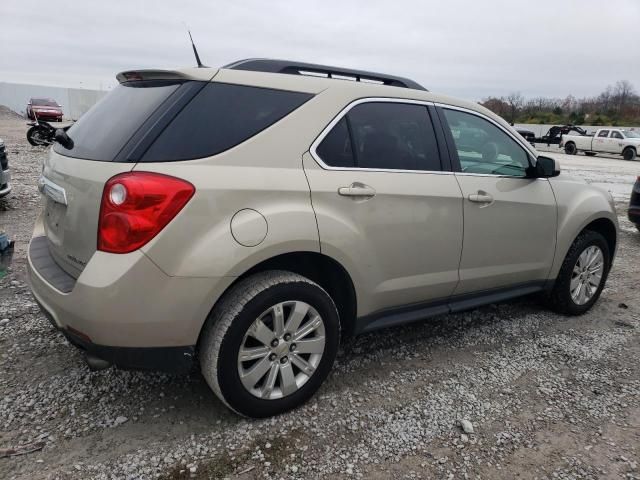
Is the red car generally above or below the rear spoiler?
below

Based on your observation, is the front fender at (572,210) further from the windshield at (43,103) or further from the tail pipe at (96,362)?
the windshield at (43,103)

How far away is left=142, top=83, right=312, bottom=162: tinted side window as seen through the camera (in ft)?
7.47

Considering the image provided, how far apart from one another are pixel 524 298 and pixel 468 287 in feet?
5.30

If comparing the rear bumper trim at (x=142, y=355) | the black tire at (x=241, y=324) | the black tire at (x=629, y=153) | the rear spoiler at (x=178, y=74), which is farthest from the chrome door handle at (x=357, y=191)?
the black tire at (x=629, y=153)

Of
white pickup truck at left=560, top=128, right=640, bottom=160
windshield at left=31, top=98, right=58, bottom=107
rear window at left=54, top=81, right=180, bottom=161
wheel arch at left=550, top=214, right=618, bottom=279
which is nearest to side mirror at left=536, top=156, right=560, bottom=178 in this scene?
wheel arch at left=550, top=214, right=618, bottom=279

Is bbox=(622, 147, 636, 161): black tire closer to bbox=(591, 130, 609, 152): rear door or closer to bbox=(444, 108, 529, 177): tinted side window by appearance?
bbox=(591, 130, 609, 152): rear door

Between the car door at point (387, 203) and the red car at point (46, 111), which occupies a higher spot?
the car door at point (387, 203)

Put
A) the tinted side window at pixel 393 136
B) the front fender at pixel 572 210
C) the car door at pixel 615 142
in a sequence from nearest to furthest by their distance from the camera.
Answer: the tinted side window at pixel 393 136
the front fender at pixel 572 210
the car door at pixel 615 142

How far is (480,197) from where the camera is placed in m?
3.28

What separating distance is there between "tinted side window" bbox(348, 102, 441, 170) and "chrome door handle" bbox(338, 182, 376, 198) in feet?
0.46

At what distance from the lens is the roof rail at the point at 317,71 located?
2723 millimetres

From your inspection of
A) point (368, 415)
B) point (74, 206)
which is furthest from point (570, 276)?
point (74, 206)

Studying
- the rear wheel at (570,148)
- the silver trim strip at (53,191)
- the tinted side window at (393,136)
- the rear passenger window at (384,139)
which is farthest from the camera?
the rear wheel at (570,148)

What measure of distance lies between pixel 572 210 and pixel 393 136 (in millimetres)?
1877
